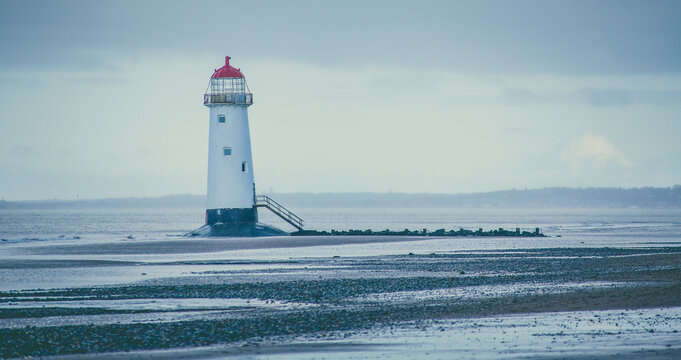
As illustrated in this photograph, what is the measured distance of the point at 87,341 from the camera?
52.9ft

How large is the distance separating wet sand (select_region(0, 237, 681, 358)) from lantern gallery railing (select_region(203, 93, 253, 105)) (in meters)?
21.1

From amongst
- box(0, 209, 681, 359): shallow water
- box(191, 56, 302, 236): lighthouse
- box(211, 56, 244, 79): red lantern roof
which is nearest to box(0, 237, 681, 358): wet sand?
box(0, 209, 681, 359): shallow water

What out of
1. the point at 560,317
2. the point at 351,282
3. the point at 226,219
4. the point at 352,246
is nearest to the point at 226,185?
the point at 226,219

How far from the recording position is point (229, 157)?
182ft

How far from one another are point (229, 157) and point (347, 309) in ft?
118

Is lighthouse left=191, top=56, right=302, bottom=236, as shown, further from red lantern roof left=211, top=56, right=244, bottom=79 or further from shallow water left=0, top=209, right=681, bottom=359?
shallow water left=0, top=209, right=681, bottom=359

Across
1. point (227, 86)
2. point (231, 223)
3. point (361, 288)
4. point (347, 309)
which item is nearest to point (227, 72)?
point (227, 86)

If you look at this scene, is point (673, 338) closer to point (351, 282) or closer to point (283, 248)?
point (351, 282)

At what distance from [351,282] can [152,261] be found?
13629 mm

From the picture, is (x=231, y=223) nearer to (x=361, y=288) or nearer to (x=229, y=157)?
(x=229, y=157)

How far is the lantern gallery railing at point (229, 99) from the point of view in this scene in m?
55.3

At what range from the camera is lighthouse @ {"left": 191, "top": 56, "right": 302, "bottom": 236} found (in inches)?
2179

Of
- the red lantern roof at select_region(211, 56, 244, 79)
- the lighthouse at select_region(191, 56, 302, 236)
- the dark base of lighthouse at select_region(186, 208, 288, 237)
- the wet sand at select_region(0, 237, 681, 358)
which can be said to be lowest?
the wet sand at select_region(0, 237, 681, 358)

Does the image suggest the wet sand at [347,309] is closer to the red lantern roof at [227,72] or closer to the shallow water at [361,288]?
the shallow water at [361,288]
